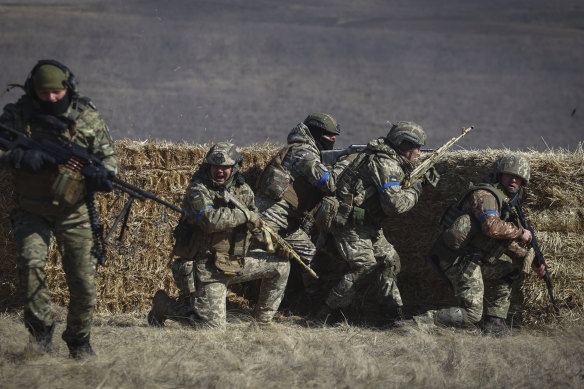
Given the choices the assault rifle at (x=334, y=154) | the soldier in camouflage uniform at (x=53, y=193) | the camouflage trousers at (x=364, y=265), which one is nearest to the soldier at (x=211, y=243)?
the camouflage trousers at (x=364, y=265)

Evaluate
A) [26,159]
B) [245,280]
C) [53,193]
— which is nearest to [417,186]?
[245,280]

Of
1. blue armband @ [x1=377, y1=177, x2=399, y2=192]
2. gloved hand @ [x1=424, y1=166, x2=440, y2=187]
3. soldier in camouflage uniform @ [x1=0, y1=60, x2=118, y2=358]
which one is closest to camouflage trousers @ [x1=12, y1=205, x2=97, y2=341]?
soldier in camouflage uniform @ [x1=0, y1=60, x2=118, y2=358]

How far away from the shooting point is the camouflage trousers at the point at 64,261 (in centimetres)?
530

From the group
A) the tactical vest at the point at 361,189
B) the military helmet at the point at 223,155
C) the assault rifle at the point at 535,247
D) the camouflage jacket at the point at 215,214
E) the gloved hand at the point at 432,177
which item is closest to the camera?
the camouflage jacket at the point at 215,214

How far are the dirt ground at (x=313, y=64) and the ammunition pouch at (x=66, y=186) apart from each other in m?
20.1

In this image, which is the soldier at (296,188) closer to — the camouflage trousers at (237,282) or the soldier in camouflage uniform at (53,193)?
the camouflage trousers at (237,282)

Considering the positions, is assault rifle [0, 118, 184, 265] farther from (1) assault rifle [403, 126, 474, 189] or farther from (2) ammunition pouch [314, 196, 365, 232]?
(1) assault rifle [403, 126, 474, 189]

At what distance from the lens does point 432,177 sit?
784 centimetres

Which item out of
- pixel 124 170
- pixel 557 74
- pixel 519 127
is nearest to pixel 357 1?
pixel 557 74

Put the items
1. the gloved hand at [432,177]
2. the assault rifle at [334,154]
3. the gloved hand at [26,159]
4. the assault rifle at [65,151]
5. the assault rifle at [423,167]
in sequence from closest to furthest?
the gloved hand at [26,159] < the assault rifle at [65,151] < the assault rifle at [423,167] < the gloved hand at [432,177] < the assault rifle at [334,154]

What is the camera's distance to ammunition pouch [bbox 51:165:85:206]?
16.9ft

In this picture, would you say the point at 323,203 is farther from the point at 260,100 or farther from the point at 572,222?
the point at 260,100

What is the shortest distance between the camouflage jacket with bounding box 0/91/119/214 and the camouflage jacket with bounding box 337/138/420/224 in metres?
2.98

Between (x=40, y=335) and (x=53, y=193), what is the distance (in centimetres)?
115
